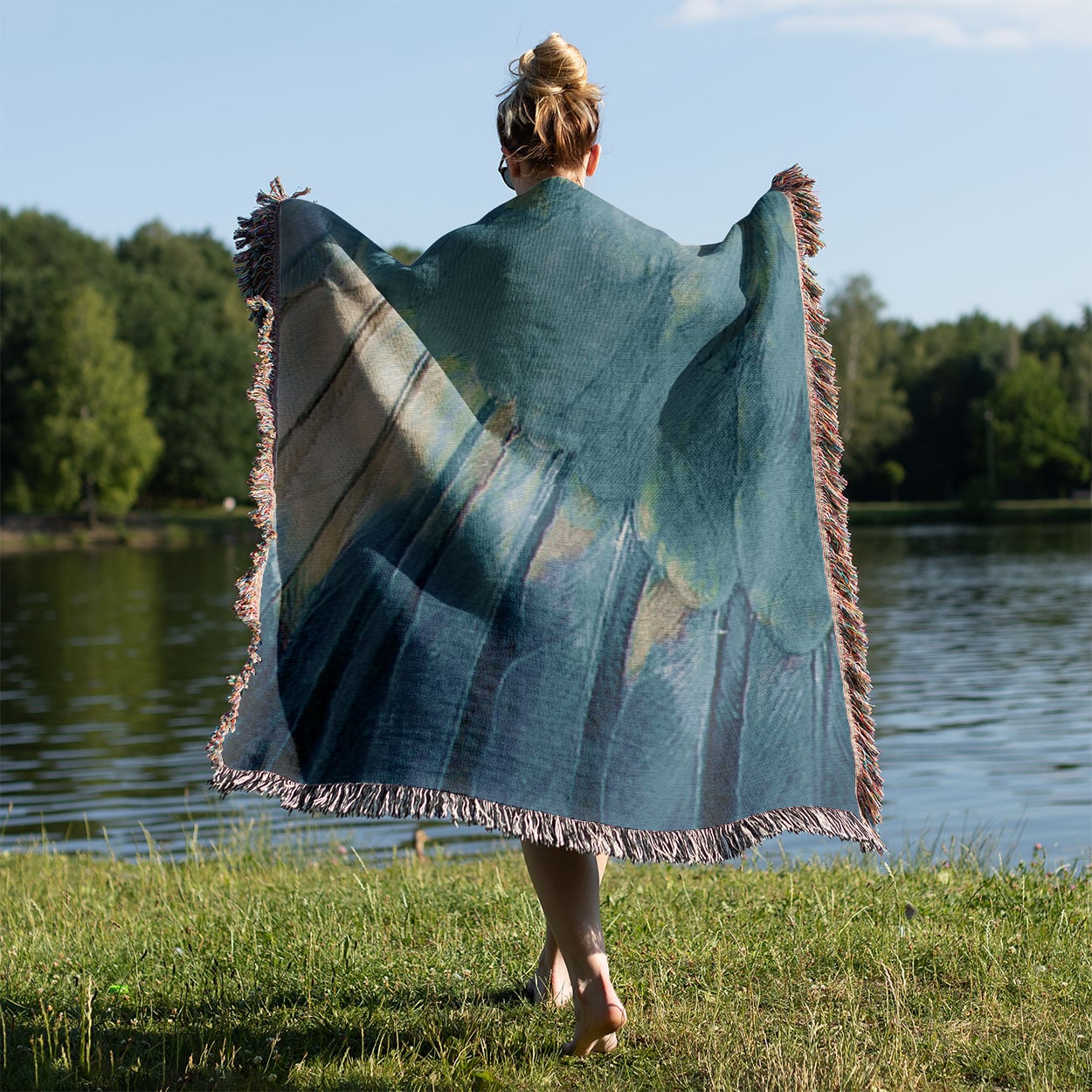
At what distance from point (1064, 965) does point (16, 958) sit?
8.79ft

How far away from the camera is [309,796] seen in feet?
9.10

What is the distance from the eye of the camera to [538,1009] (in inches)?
121

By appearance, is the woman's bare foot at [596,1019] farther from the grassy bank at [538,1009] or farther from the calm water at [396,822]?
the calm water at [396,822]

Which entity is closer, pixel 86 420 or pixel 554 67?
pixel 554 67

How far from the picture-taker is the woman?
276cm

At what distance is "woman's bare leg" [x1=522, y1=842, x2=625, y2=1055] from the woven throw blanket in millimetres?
116

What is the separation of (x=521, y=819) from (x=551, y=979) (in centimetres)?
61

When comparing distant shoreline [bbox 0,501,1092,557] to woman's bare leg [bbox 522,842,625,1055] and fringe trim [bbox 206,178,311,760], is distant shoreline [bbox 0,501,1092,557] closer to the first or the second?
fringe trim [bbox 206,178,311,760]

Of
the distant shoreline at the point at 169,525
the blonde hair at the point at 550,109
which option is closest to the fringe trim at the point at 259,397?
the blonde hair at the point at 550,109

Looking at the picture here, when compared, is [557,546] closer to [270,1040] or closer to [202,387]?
[270,1040]

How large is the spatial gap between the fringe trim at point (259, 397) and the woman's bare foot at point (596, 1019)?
879mm

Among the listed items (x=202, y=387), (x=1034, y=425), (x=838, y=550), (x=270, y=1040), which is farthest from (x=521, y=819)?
(x=1034, y=425)

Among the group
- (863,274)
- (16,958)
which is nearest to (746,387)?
(16,958)

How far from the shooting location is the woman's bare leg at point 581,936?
8.96 feet
